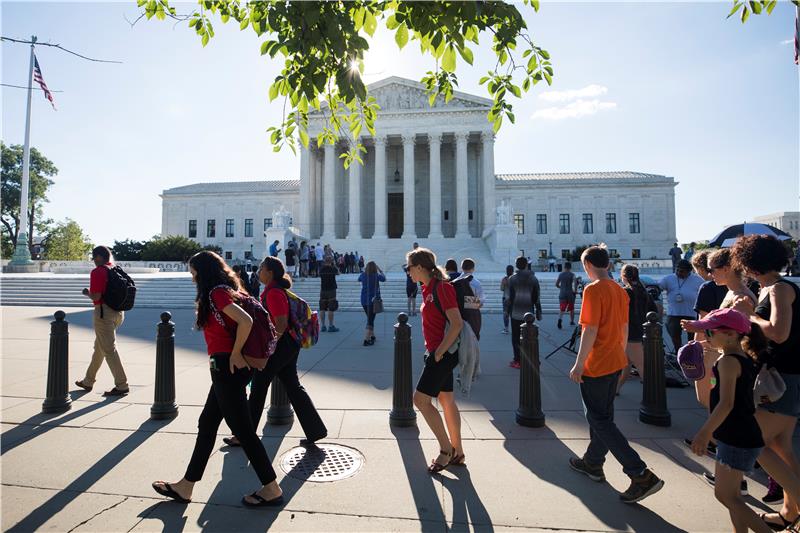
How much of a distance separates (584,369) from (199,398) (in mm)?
4709

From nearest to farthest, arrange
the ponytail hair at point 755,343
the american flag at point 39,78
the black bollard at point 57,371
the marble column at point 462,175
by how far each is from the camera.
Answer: the ponytail hair at point 755,343, the black bollard at point 57,371, the american flag at point 39,78, the marble column at point 462,175

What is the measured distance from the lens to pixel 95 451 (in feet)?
12.9

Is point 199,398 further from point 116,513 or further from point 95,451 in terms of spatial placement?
point 116,513

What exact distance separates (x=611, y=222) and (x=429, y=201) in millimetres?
25127

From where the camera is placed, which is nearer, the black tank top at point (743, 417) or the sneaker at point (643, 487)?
the black tank top at point (743, 417)

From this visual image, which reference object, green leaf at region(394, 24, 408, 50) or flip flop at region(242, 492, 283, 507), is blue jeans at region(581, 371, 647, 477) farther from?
green leaf at region(394, 24, 408, 50)

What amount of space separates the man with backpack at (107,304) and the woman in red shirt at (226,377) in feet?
10.4

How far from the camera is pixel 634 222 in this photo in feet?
175

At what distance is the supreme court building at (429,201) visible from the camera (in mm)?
38938

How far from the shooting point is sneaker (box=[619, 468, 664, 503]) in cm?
303

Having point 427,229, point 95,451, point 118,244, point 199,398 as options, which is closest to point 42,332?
point 199,398

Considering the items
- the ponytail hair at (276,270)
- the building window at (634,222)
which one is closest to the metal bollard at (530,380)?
the ponytail hair at (276,270)

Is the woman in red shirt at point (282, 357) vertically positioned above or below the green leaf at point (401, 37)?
below

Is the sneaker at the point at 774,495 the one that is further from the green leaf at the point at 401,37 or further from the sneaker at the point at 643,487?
the green leaf at the point at 401,37
